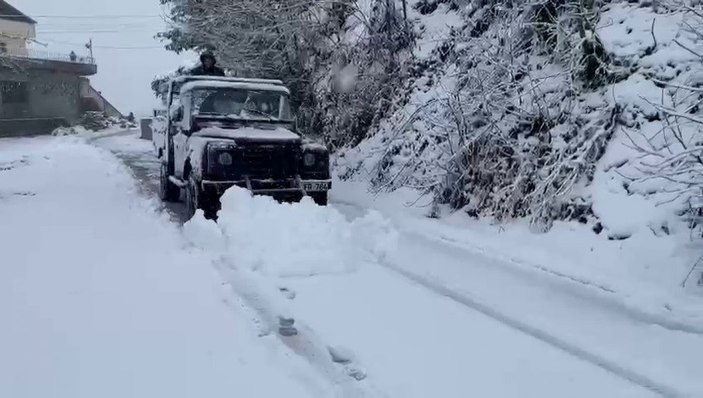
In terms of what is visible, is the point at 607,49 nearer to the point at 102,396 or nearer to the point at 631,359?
the point at 631,359

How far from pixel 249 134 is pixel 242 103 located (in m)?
1.08

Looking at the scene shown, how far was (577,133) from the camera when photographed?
7496mm

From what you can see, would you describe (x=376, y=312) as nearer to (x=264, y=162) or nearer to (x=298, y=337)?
(x=298, y=337)

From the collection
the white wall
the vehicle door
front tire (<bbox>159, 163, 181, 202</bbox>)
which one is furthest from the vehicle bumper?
the white wall

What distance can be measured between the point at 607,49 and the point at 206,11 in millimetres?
11538

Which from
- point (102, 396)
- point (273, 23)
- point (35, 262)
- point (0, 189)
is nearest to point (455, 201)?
point (35, 262)

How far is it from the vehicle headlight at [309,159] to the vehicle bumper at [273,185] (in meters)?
0.28

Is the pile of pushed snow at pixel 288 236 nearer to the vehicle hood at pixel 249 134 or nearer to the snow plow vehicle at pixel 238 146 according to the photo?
the snow plow vehicle at pixel 238 146

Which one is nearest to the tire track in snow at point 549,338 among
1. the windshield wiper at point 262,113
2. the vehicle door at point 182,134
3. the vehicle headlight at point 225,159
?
the vehicle headlight at point 225,159

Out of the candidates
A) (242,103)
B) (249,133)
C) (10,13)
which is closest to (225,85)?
(242,103)

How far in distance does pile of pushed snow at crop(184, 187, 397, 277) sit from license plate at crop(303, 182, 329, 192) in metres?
0.54

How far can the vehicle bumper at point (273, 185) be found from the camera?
26.3 ft

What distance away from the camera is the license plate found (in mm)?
8516

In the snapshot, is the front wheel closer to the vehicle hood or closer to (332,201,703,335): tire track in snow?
the vehicle hood
